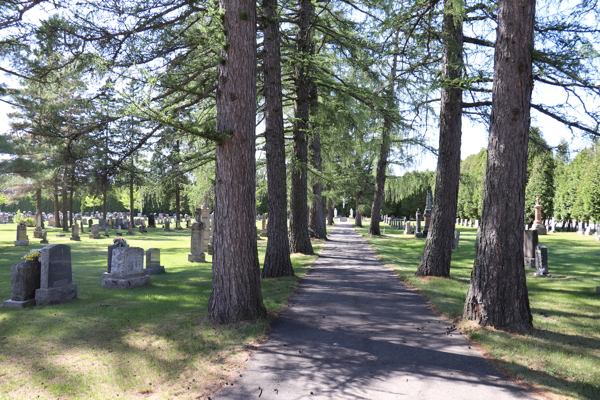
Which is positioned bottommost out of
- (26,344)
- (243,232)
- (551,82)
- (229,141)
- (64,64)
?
(26,344)

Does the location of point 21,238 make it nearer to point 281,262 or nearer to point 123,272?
point 123,272

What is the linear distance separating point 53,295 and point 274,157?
5.70 m

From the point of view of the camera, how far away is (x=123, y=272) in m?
9.27

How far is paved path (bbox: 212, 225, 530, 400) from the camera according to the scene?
3.92 m

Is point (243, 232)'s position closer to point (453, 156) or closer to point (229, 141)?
point (229, 141)

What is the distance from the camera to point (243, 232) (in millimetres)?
6207

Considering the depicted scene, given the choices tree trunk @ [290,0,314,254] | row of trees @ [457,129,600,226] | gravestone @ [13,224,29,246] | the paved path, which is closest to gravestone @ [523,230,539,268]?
the paved path

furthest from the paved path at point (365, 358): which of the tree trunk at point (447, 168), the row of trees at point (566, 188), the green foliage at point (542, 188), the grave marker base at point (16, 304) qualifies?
the green foliage at point (542, 188)

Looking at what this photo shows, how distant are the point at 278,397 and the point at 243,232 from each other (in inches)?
113

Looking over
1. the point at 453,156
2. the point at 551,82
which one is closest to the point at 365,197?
the point at 453,156

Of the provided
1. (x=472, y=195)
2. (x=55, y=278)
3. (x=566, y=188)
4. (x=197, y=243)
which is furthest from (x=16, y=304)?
(x=472, y=195)

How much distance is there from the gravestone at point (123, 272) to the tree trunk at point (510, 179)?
290 inches

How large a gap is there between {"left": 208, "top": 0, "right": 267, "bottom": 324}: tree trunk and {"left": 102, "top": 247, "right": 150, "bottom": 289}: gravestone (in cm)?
390

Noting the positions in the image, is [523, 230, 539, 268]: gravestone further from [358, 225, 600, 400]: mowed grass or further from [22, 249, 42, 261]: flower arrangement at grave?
[22, 249, 42, 261]: flower arrangement at grave
